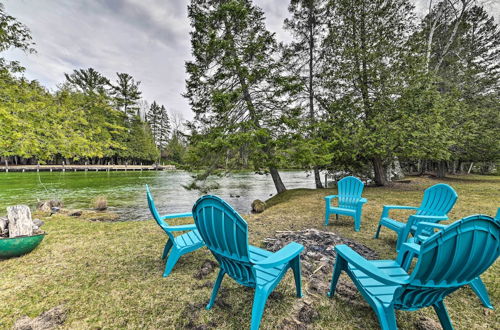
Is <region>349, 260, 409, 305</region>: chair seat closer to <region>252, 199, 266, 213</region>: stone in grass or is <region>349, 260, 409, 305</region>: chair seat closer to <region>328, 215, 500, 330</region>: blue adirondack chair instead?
<region>328, 215, 500, 330</region>: blue adirondack chair

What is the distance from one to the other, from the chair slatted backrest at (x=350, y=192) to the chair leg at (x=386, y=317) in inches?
128

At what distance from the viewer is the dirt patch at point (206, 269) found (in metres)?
2.39

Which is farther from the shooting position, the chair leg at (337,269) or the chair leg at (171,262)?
the chair leg at (171,262)

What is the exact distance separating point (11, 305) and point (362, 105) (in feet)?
32.7

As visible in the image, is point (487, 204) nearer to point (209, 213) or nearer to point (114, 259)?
point (209, 213)

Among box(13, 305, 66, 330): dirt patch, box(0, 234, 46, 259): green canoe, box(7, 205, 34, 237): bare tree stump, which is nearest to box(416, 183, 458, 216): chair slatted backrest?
box(13, 305, 66, 330): dirt patch

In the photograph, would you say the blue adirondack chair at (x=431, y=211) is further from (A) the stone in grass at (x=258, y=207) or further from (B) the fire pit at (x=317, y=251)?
(A) the stone in grass at (x=258, y=207)

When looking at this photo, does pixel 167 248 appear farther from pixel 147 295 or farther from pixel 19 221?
pixel 19 221

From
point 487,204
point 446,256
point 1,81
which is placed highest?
point 1,81

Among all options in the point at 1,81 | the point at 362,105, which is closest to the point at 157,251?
the point at 1,81

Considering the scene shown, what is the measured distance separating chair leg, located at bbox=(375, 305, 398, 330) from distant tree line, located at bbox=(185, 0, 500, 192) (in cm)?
493

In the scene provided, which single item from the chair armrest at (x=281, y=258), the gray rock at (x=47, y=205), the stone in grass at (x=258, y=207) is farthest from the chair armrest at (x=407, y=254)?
the gray rock at (x=47, y=205)

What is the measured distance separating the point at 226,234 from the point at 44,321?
1.75 metres

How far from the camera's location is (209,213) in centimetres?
155
